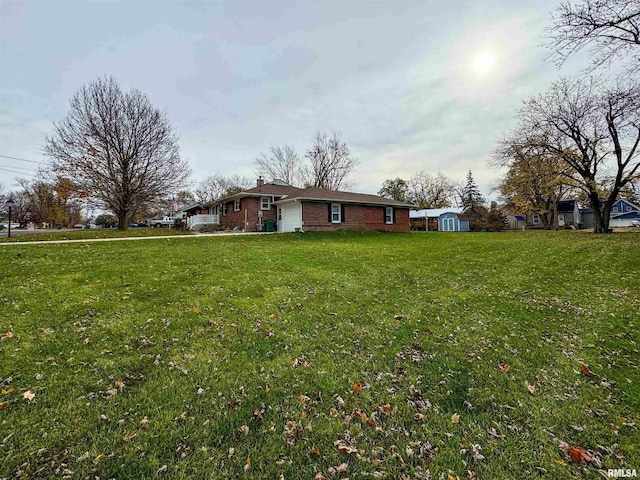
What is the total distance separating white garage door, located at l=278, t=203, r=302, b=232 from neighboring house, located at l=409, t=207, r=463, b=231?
944 inches

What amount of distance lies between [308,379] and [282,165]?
133 ft

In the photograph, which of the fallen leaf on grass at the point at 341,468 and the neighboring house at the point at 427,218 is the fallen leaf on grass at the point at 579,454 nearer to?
the fallen leaf on grass at the point at 341,468

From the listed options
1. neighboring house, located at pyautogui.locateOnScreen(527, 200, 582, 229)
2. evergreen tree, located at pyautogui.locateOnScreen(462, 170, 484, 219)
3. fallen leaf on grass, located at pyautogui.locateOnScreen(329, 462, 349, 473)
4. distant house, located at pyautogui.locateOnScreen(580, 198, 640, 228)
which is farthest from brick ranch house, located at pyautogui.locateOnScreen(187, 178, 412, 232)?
distant house, located at pyautogui.locateOnScreen(580, 198, 640, 228)

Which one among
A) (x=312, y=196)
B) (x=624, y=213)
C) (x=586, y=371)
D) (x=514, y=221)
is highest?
(x=312, y=196)

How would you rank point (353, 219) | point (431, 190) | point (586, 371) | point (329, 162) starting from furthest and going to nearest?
1. point (431, 190)
2. point (329, 162)
3. point (353, 219)
4. point (586, 371)

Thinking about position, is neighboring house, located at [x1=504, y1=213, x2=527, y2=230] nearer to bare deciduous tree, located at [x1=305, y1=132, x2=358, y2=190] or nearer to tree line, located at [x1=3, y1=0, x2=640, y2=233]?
tree line, located at [x1=3, y1=0, x2=640, y2=233]

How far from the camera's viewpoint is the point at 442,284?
7.68 meters

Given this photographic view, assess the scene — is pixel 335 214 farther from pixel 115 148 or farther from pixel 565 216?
pixel 565 216

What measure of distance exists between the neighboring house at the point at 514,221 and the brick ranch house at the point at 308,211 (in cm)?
2853

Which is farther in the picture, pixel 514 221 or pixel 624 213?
pixel 624 213

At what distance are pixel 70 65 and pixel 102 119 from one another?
7.28 meters

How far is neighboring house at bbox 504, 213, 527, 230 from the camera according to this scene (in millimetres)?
44953

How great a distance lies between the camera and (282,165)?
41469 mm

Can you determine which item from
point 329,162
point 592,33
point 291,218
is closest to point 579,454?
point 592,33
